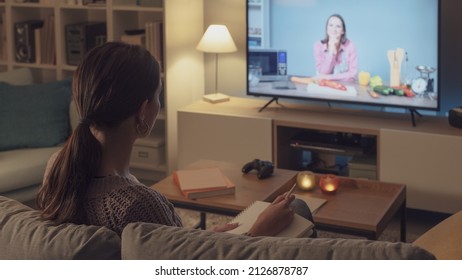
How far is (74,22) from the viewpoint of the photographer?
5.34 meters

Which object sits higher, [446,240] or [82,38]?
[82,38]

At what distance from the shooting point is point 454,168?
4.18 m

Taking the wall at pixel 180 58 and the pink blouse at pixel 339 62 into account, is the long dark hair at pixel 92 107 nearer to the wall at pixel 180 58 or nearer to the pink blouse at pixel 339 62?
the pink blouse at pixel 339 62

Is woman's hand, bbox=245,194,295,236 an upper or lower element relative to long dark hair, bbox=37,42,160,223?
lower

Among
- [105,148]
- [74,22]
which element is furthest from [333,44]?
[105,148]

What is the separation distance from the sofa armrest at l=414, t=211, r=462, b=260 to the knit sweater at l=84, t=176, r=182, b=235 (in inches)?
28.6

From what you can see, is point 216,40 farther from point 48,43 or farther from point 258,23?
point 48,43

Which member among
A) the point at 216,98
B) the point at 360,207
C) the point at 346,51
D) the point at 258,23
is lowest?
the point at 360,207

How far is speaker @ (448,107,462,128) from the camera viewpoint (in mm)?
4270

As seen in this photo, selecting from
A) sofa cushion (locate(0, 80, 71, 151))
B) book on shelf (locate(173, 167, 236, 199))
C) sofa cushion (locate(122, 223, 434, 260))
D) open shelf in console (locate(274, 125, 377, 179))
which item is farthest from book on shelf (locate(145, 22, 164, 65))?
sofa cushion (locate(122, 223, 434, 260))

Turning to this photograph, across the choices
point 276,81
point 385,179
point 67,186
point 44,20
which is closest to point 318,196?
point 385,179

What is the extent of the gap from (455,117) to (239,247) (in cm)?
289

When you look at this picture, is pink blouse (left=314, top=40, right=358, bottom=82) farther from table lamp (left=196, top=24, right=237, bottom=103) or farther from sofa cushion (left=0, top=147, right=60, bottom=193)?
sofa cushion (left=0, top=147, right=60, bottom=193)

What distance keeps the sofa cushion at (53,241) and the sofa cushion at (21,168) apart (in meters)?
2.15
